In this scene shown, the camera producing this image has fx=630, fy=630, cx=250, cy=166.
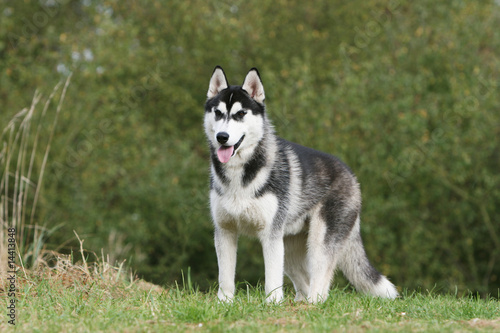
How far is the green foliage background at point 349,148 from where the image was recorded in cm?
1272

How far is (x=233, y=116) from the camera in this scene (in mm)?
5383

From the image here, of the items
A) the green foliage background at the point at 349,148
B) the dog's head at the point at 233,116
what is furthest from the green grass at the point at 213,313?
the green foliage background at the point at 349,148

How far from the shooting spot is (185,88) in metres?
17.3

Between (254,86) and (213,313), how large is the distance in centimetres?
220

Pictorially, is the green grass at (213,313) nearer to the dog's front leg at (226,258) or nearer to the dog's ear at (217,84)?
the dog's front leg at (226,258)

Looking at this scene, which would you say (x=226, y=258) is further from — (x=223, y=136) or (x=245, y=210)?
(x=223, y=136)

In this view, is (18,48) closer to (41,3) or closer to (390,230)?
(41,3)

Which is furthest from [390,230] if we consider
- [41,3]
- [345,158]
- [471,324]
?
[41,3]

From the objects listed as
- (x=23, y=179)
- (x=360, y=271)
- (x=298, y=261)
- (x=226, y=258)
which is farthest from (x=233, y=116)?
(x=23, y=179)

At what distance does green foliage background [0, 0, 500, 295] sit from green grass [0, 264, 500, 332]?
644cm

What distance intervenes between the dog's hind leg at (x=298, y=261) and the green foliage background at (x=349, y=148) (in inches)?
225

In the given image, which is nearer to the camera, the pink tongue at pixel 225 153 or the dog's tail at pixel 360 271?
the pink tongue at pixel 225 153

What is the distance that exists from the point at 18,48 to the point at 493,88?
10.9 metres

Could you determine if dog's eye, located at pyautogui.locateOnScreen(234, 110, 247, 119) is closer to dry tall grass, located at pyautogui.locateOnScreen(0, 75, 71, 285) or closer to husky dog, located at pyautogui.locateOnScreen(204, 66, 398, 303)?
husky dog, located at pyautogui.locateOnScreen(204, 66, 398, 303)
